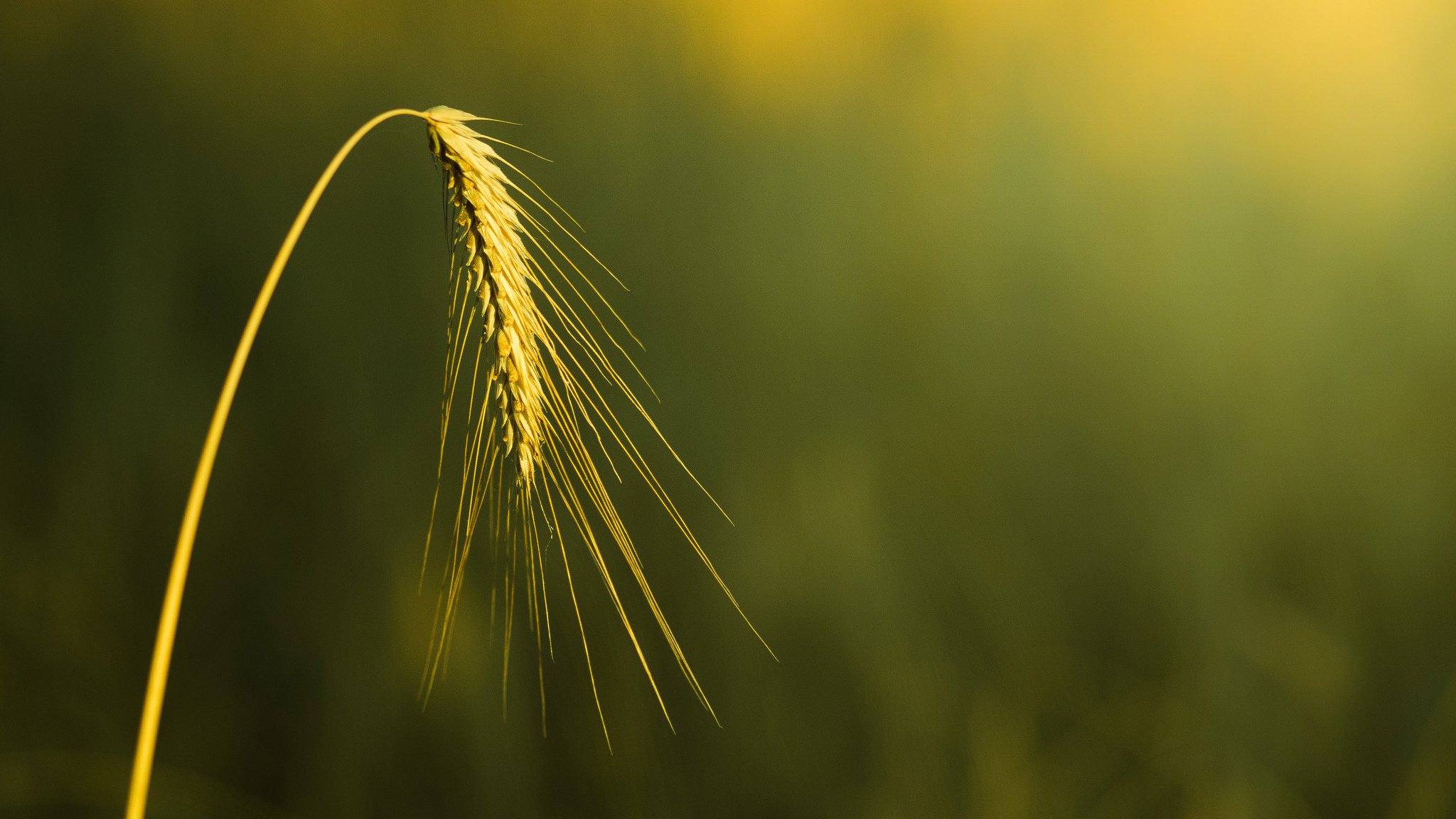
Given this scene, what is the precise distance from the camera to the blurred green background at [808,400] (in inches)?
53.5

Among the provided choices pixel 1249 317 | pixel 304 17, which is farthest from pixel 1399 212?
pixel 304 17

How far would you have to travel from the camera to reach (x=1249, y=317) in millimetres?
1479

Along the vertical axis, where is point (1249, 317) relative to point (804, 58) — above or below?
below

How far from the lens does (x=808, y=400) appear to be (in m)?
1.44

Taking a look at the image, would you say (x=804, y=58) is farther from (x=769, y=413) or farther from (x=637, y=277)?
(x=769, y=413)

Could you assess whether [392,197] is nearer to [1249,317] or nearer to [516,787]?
[516,787]

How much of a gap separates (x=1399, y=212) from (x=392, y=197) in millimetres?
1639

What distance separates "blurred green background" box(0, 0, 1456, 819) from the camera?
1358 millimetres

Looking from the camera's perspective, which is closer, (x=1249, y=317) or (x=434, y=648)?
(x=434, y=648)

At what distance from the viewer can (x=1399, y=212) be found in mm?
1479

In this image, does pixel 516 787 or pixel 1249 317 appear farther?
pixel 1249 317

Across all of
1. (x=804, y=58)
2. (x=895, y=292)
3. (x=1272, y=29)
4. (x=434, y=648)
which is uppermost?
(x=1272, y=29)

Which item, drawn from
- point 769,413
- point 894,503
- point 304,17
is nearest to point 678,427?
point 769,413

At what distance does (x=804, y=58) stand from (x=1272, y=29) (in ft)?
2.55
